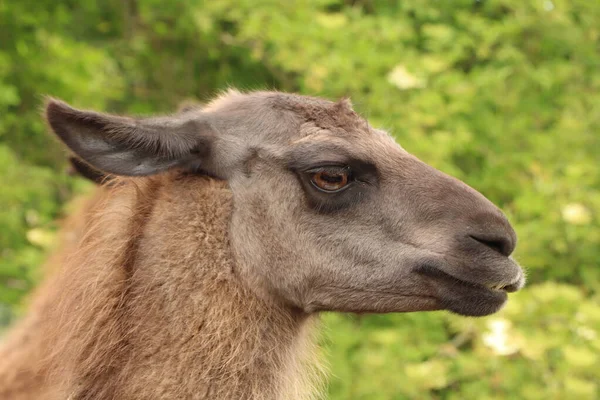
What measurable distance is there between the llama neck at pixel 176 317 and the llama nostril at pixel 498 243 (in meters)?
0.90

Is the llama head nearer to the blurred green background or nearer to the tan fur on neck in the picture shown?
the tan fur on neck

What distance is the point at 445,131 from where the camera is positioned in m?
6.80

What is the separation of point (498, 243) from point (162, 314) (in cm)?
140

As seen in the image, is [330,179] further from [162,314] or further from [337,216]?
[162,314]

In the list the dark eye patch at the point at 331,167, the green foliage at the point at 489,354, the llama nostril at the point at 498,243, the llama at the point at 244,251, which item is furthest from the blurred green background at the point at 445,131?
the llama nostril at the point at 498,243

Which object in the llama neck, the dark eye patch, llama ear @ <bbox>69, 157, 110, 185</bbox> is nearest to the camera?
the llama neck

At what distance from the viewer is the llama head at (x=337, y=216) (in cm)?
321

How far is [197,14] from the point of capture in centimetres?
825

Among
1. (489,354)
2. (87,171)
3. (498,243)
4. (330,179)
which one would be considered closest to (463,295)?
(498,243)

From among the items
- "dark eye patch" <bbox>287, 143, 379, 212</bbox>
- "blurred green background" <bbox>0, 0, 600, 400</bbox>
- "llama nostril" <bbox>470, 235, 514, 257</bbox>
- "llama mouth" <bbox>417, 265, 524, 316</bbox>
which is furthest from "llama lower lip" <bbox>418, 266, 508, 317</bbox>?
"blurred green background" <bbox>0, 0, 600, 400</bbox>

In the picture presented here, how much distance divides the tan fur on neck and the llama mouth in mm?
656

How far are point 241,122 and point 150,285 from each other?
847mm

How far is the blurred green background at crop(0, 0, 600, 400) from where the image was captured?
5.66 metres

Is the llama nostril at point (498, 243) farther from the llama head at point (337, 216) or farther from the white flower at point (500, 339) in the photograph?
the white flower at point (500, 339)
